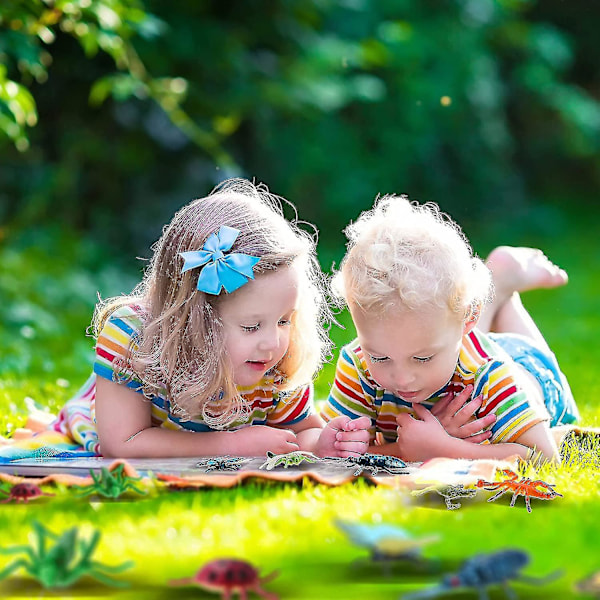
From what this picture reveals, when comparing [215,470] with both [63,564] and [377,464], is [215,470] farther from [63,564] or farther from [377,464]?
[63,564]

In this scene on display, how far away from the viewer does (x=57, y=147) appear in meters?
7.37

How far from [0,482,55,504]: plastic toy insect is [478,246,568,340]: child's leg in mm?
1746

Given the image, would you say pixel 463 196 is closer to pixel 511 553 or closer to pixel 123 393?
pixel 123 393

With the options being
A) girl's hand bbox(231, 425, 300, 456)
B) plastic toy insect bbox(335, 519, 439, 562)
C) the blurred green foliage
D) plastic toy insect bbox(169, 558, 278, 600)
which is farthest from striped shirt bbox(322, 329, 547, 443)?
the blurred green foliage

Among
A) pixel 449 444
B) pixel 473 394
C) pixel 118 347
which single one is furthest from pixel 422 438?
pixel 118 347

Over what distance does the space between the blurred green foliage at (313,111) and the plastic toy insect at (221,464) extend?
8.91 feet

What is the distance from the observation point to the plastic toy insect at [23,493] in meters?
2.06

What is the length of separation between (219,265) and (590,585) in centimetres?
119

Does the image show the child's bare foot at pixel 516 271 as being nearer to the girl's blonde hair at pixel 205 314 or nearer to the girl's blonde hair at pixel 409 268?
the girl's blonde hair at pixel 409 268

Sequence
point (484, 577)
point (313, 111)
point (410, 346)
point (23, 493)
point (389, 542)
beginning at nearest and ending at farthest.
Result: point (484, 577)
point (389, 542)
point (23, 493)
point (410, 346)
point (313, 111)

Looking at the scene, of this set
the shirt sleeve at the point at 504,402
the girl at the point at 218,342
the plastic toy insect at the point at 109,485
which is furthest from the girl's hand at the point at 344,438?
the plastic toy insect at the point at 109,485

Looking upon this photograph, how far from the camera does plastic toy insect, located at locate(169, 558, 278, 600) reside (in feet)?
4.92

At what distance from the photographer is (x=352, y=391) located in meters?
2.63

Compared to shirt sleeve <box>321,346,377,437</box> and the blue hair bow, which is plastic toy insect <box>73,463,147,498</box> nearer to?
the blue hair bow
